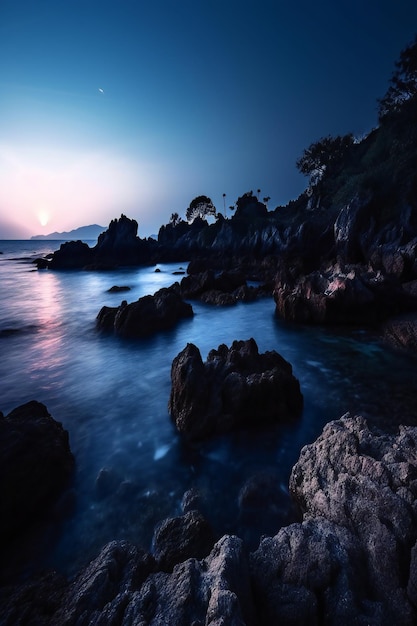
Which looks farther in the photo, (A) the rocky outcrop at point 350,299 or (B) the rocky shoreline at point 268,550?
(A) the rocky outcrop at point 350,299

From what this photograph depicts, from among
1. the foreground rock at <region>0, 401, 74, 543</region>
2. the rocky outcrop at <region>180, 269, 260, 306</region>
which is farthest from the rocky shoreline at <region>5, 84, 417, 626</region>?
the rocky outcrop at <region>180, 269, 260, 306</region>

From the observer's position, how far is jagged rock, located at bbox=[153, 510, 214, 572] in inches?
181

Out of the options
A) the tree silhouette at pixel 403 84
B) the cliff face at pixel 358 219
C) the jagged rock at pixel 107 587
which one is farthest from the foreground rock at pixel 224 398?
the tree silhouette at pixel 403 84

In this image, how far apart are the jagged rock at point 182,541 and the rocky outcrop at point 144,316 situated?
1422 centimetres

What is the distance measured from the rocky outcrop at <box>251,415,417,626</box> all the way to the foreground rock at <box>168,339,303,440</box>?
3.56 m

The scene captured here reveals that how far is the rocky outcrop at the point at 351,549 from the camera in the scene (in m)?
2.99

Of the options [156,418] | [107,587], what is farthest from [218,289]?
[107,587]

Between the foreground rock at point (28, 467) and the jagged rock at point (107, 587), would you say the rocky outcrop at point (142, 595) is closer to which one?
the jagged rock at point (107, 587)

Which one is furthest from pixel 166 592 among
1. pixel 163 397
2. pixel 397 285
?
pixel 397 285

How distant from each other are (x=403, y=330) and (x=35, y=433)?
15.3 m

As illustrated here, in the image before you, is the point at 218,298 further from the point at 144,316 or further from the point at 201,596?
the point at 201,596

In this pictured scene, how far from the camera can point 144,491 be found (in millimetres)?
6797

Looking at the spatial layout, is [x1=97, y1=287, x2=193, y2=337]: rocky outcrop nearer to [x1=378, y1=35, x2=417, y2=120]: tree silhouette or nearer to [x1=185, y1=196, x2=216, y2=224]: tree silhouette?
[x1=378, y1=35, x2=417, y2=120]: tree silhouette

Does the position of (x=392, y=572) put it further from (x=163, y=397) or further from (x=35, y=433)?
(x=163, y=397)
